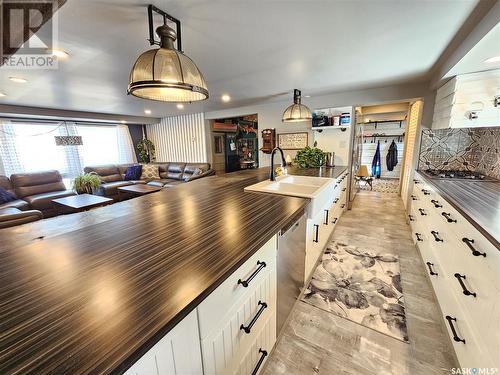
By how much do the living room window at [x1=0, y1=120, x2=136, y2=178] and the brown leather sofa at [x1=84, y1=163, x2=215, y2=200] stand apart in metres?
0.55

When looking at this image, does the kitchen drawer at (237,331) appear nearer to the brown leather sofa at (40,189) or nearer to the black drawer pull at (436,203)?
the black drawer pull at (436,203)

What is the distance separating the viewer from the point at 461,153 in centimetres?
264

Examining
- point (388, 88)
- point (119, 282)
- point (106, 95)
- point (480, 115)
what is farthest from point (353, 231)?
point (106, 95)

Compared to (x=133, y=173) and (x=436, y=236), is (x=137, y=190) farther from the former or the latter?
(x=436, y=236)

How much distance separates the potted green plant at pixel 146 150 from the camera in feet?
22.1

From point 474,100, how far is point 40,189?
7.10 metres

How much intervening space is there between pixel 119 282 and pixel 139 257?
6.0 inches

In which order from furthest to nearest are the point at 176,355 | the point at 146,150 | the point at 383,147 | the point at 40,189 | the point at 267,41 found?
the point at 383,147
the point at 146,150
the point at 40,189
the point at 267,41
the point at 176,355

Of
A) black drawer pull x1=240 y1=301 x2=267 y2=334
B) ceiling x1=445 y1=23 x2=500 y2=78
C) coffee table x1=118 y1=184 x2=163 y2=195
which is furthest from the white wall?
black drawer pull x1=240 y1=301 x2=267 y2=334

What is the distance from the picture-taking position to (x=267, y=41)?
5.65ft

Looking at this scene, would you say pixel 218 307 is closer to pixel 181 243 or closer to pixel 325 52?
pixel 181 243

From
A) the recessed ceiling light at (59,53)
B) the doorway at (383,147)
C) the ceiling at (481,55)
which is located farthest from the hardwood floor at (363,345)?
the doorway at (383,147)

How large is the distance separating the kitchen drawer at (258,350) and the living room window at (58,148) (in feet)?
20.6

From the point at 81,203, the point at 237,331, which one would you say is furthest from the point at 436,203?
the point at 81,203
